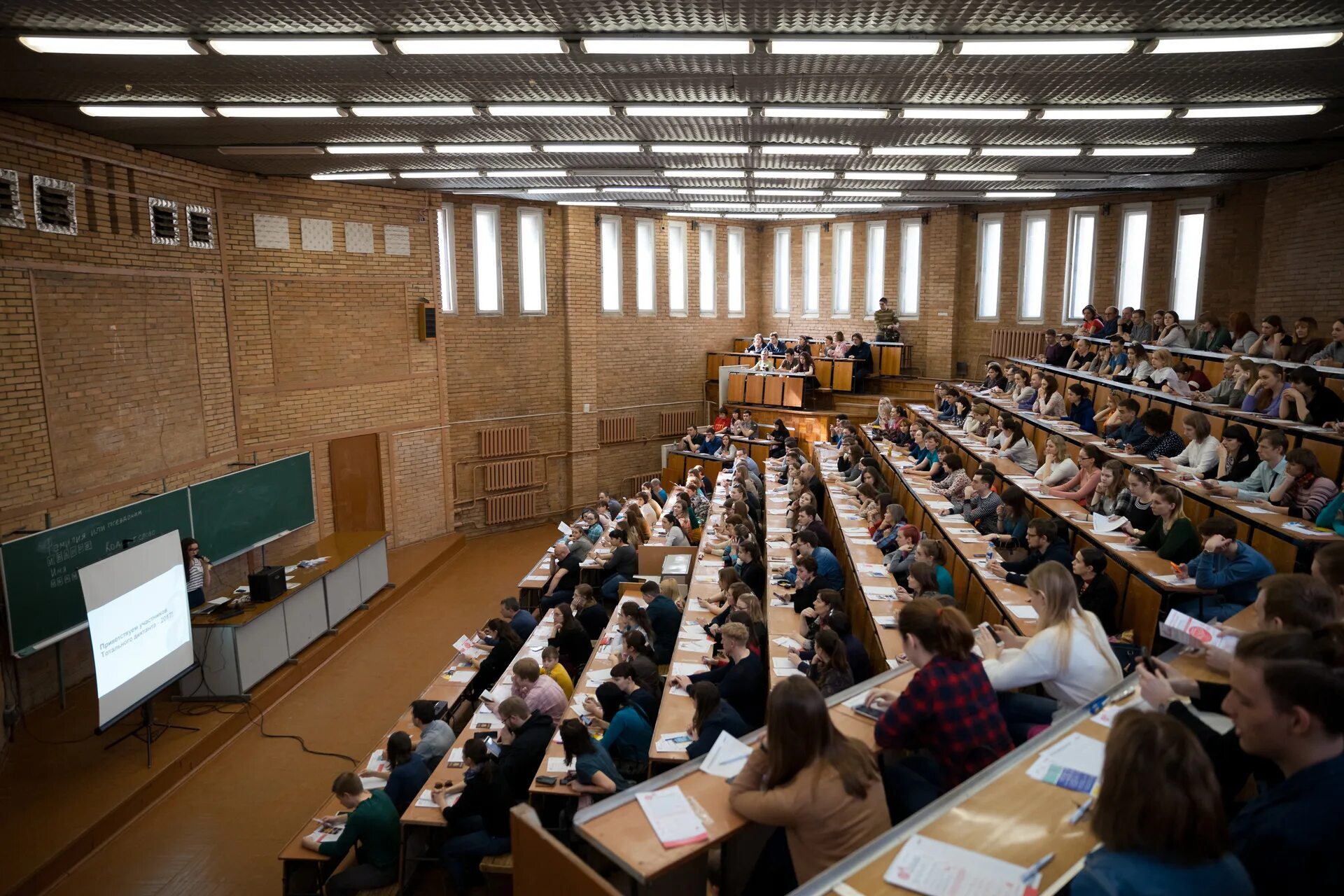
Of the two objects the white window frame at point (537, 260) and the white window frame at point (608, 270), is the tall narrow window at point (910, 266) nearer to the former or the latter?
the white window frame at point (608, 270)

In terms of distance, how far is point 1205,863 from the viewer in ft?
6.98

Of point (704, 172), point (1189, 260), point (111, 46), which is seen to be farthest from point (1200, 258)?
point (111, 46)

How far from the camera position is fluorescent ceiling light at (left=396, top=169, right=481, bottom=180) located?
39.7 feet

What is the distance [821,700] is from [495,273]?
48.1 ft

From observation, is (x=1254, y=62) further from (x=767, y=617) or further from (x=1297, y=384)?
(x=767, y=617)

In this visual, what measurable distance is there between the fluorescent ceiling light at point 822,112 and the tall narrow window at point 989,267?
10.7 m

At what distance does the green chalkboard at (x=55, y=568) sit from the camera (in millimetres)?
7719

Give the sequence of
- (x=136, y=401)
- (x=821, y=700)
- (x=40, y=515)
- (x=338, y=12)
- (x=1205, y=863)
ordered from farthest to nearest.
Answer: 1. (x=136, y=401)
2. (x=40, y=515)
3. (x=338, y=12)
4. (x=821, y=700)
5. (x=1205, y=863)

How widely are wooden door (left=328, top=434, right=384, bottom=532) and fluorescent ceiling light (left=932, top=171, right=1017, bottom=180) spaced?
990 centimetres

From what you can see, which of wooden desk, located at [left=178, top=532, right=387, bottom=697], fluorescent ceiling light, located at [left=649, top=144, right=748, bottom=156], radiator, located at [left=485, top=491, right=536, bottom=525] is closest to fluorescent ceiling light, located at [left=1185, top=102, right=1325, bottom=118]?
fluorescent ceiling light, located at [left=649, top=144, right=748, bottom=156]

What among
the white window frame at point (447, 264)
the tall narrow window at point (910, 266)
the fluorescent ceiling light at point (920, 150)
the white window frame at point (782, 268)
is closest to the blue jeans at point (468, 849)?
the fluorescent ceiling light at point (920, 150)

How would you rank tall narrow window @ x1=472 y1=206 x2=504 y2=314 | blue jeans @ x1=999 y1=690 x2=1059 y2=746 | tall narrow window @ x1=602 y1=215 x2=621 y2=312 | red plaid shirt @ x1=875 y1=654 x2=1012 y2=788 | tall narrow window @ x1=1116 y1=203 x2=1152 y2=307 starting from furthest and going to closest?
tall narrow window @ x1=602 y1=215 x2=621 y2=312, tall narrow window @ x1=472 y1=206 x2=504 y2=314, tall narrow window @ x1=1116 y1=203 x2=1152 y2=307, blue jeans @ x1=999 y1=690 x2=1059 y2=746, red plaid shirt @ x1=875 y1=654 x2=1012 y2=788

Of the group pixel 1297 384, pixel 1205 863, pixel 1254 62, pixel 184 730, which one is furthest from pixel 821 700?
pixel 184 730

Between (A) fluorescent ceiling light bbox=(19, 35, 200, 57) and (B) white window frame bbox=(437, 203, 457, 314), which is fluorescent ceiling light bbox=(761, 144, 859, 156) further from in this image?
(B) white window frame bbox=(437, 203, 457, 314)
